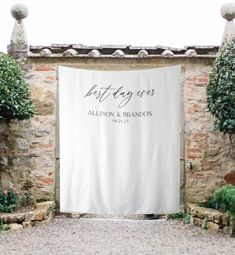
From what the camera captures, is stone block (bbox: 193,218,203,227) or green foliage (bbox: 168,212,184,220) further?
green foliage (bbox: 168,212,184,220)

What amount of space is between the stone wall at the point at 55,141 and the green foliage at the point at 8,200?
0.54 meters

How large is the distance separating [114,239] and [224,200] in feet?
5.27

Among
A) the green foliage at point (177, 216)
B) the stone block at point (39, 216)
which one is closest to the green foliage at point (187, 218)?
the green foliage at point (177, 216)

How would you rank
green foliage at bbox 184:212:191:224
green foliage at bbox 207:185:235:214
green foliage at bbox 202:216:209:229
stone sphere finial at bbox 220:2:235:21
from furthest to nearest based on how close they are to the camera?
stone sphere finial at bbox 220:2:235:21 < green foliage at bbox 184:212:191:224 < green foliage at bbox 202:216:209:229 < green foliage at bbox 207:185:235:214

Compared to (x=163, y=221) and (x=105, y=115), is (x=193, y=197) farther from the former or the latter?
(x=105, y=115)

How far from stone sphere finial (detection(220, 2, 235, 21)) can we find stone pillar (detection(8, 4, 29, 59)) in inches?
122

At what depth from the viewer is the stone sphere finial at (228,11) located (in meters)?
7.71

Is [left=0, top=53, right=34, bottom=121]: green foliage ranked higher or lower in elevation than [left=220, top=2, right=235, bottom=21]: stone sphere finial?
lower

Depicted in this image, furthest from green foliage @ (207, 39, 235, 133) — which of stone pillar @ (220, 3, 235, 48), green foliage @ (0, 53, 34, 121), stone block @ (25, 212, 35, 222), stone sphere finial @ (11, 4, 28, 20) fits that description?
stone sphere finial @ (11, 4, 28, 20)

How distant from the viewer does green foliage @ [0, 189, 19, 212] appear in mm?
7012

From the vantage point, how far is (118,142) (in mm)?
7785

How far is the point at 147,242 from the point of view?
605 cm

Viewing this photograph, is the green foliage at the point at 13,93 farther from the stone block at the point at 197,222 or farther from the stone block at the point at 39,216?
the stone block at the point at 197,222

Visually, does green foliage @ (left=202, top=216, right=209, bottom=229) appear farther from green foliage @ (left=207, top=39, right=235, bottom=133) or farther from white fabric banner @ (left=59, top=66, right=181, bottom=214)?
green foliage @ (left=207, top=39, right=235, bottom=133)
